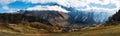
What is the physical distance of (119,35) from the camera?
165 metres

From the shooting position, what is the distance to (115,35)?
165 m

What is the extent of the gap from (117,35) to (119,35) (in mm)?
1409

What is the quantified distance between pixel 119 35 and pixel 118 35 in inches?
37.3

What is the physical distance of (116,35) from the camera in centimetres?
16525

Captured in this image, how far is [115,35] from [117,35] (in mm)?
1253

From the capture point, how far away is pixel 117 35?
544 ft

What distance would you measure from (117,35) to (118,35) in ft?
1.79

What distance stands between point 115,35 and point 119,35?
2.09 meters

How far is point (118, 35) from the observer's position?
165625 mm
